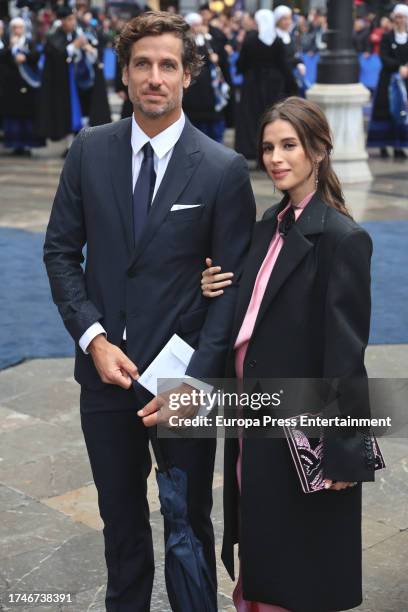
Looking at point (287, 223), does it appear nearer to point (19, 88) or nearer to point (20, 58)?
point (20, 58)

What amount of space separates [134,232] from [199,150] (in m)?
0.30

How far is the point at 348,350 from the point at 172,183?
696mm

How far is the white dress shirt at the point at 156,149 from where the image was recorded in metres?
3.11

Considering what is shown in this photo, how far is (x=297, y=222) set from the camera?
116 inches

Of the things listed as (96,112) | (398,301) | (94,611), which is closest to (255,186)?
(96,112)

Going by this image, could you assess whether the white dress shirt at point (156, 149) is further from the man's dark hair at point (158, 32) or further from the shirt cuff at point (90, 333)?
the man's dark hair at point (158, 32)

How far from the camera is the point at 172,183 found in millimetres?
3084

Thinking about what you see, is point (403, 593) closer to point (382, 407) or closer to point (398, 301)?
point (382, 407)

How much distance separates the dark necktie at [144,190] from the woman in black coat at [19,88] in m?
12.8

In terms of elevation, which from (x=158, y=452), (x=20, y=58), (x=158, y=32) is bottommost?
(x=20, y=58)

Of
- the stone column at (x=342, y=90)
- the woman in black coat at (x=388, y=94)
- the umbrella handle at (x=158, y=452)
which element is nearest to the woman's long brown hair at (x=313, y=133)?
the umbrella handle at (x=158, y=452)

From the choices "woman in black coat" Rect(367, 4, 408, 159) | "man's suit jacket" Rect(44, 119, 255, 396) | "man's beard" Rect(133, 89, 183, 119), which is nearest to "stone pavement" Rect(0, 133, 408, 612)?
"man's suit jacket" Rect(44, 119, 255, 396)

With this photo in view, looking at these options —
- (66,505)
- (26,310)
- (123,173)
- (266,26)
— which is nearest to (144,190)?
(123,173)

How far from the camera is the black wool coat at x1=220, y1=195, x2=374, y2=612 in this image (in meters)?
2.86
